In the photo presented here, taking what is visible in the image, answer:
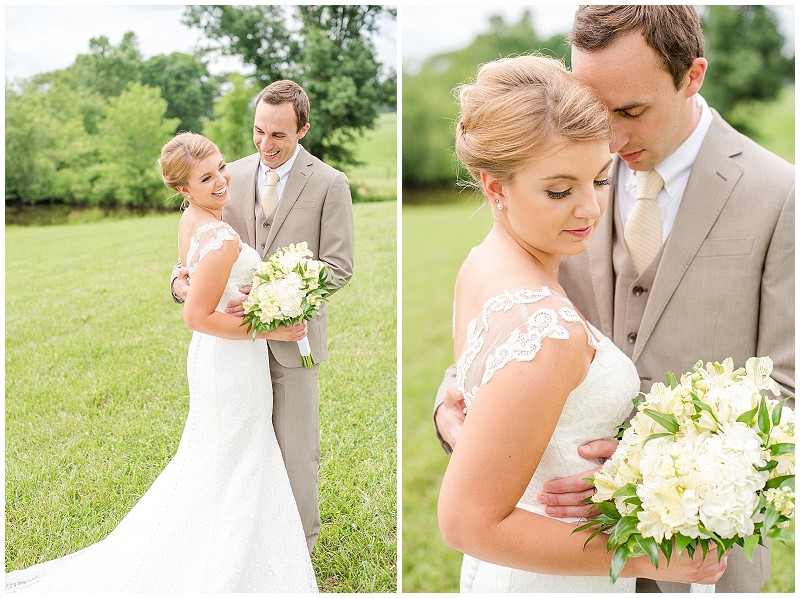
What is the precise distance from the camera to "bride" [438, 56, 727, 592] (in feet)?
5.98

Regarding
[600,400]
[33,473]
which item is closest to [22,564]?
[33,473]

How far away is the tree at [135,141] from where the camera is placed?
314 cm

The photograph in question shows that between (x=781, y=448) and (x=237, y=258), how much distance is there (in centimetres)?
204

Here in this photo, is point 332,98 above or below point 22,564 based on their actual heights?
above

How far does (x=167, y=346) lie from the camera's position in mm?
3193

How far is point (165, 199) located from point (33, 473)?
128cm

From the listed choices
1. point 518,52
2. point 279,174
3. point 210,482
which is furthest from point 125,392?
point 518,52

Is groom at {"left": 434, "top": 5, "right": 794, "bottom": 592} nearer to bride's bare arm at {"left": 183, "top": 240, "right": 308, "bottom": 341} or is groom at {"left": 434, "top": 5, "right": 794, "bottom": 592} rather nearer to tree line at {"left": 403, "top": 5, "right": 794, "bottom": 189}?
bride's bare arm at {"left": 183, "top": 240, "right": 308, "bottom": 341}

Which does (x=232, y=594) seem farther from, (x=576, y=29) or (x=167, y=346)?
(x=576, y=29)

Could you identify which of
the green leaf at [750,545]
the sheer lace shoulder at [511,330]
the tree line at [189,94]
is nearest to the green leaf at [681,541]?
the green leaf at [750,545]

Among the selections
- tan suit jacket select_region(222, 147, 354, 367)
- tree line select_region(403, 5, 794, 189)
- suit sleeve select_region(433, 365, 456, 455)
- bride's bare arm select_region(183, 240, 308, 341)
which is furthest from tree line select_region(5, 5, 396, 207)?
tree line select_region(403, 5, 794, 189)

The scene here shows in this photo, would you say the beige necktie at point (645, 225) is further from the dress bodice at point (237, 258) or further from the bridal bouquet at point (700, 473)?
the dress bodice at point (237, 258)

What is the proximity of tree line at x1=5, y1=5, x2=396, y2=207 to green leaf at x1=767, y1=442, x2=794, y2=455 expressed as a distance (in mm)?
2061

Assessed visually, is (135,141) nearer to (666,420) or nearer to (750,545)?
(666,420)
